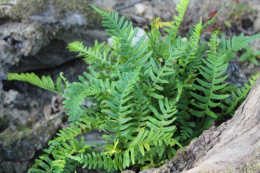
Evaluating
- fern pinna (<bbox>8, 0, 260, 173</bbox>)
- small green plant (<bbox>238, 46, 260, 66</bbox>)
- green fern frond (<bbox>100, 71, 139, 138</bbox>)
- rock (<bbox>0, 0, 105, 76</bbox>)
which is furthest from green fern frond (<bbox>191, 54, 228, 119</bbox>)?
small green plant (<bbox>238, 46, 260, 66</bbox>)

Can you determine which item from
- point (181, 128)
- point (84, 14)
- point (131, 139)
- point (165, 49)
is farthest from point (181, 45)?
point (84, 14)

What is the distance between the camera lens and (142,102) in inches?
91.9

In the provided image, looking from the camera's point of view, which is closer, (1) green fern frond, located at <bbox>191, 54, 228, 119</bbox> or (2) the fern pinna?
(2) the fern pinna

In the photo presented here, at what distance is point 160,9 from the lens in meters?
4.53

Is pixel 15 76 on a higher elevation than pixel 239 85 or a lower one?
lower

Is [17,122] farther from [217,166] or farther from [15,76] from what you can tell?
[217,166]

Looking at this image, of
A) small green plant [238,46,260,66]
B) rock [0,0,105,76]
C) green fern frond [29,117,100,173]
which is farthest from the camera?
small green plant [238,46,260,66]

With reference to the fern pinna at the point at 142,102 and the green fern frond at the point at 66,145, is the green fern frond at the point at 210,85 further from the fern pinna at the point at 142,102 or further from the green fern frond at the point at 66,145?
the green fern frond at the point at 66,145

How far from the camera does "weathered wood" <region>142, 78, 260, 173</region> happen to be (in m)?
1.86

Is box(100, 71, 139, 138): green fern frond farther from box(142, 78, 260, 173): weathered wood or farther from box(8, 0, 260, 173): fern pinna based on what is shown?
box(142, 78, 260, 173): weathered wood

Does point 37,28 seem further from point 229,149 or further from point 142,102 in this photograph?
point 229,149

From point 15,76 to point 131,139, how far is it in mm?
1272

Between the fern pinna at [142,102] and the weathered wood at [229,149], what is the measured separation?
A: 0.48 ft

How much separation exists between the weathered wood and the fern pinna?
15 centimetres
